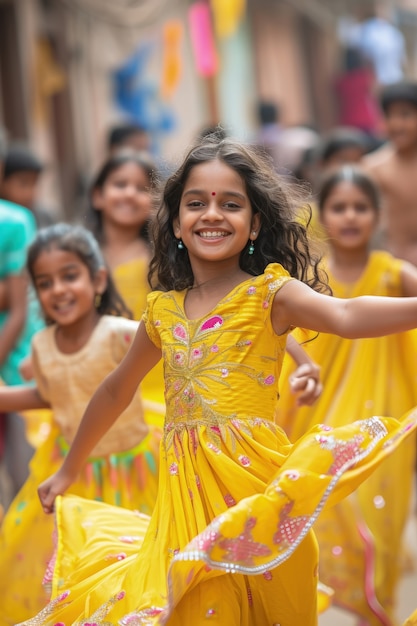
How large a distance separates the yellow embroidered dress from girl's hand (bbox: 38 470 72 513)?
0.28m

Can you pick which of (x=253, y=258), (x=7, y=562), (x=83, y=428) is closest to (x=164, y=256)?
(x=253, y=258)

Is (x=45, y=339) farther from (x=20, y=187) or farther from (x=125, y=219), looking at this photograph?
(x=20, y=187)

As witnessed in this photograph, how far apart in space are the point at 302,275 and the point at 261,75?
53.0 feet

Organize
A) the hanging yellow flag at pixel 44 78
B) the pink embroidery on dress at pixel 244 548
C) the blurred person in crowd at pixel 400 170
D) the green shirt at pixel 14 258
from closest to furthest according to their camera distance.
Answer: the pink embroidery on dress at pixel 244 548 < the green shirt at pixel 14 258 < the blurred person in crowd at pixel 400 170 < the hanging yellow flag at pixel 44 78

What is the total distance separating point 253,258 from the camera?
356cm

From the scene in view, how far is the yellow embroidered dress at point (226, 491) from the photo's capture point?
3027 mm

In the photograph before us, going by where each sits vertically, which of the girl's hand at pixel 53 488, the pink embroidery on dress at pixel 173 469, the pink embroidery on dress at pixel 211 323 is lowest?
the girl's hand at pixel 53 488

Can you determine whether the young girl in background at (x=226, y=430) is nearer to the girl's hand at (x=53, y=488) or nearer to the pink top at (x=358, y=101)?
the girl's hand at (x=53, y=488)

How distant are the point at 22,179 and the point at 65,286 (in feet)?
10.3

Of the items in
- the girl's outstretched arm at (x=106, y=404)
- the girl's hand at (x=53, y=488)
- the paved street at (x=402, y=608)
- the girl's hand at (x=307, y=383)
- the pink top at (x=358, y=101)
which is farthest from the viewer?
the pink top at (x=358, y=101)

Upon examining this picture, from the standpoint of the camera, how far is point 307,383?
4.06 meters

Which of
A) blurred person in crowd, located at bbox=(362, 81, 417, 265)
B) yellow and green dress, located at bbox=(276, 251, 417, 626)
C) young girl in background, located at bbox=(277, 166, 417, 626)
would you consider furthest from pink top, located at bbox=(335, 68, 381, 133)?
yellow and green dress, located at bbox=(276, 251, 417, 626)

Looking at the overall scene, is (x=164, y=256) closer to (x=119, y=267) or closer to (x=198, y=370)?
(x=198, y=370)

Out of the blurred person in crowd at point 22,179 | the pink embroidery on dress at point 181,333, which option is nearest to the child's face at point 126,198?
the blurred person in crowd at point 22,179
